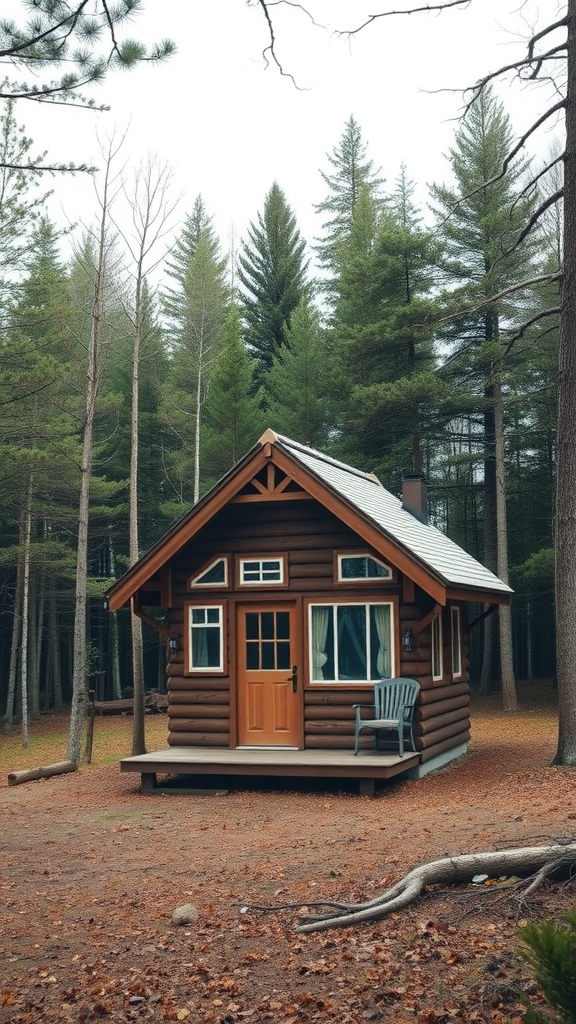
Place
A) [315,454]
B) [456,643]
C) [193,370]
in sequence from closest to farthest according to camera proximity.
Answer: [315,454], [456,643], [193,370]

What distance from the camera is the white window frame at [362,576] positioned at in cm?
1327

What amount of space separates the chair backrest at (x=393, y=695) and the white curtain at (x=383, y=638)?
20cm

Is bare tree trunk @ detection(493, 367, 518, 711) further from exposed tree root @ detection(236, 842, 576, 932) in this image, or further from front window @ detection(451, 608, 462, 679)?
exposed tree root @ detection(236, 842, 576, 932)

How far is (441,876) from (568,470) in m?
7.23

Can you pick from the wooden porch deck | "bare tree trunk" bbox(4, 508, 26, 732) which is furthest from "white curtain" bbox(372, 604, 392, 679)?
"bare tree trunk" bbox(4, 508, 26, 732)

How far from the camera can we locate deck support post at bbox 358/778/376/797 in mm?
11891

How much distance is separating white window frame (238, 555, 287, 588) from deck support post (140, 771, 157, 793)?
115 inches

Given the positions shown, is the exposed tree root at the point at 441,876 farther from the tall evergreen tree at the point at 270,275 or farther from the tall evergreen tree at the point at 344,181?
the tall evergreen tree at the point at 344,181

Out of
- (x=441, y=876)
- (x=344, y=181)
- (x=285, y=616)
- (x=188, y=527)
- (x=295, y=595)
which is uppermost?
(x=344, y=181)

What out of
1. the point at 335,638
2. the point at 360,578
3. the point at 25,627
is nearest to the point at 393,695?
the point at 335,638

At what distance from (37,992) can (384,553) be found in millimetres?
7945

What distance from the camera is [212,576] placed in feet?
46.5

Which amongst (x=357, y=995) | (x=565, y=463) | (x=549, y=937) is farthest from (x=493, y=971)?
(x=565, y=463)

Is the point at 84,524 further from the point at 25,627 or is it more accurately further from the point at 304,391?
the point at 304,391
